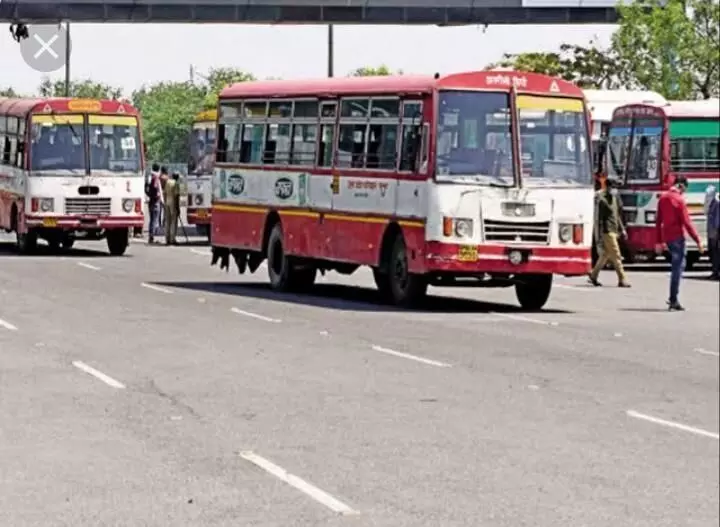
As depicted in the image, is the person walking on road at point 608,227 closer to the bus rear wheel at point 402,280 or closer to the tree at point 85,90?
the bus rear wheel at point 402,280

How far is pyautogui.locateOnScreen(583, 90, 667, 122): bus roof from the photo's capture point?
44.7 m

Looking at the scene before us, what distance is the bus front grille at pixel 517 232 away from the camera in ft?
87.2

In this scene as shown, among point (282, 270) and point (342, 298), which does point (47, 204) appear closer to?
point (282, 270)

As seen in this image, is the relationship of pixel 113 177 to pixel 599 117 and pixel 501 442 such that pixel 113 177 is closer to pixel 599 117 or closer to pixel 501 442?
pixel 599 117

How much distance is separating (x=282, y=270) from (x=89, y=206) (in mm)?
12420

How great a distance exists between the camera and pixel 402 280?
89.7ft

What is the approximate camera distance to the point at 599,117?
4475 centimetres

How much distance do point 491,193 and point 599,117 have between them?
1865cm

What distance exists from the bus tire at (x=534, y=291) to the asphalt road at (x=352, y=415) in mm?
204

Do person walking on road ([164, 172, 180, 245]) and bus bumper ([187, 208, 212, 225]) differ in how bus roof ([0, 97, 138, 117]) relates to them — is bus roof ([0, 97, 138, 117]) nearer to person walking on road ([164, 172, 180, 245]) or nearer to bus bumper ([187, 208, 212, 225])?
person walking on road ([164, 172, 180, 245])

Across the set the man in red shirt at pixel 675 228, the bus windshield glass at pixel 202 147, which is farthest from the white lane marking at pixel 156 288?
the bus windshield glass at pixel 202 147

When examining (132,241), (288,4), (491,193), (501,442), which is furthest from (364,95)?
(288,4)

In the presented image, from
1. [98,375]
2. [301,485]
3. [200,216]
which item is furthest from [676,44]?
[301,485]

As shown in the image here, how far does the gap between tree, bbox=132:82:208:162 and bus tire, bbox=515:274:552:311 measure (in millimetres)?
89354
